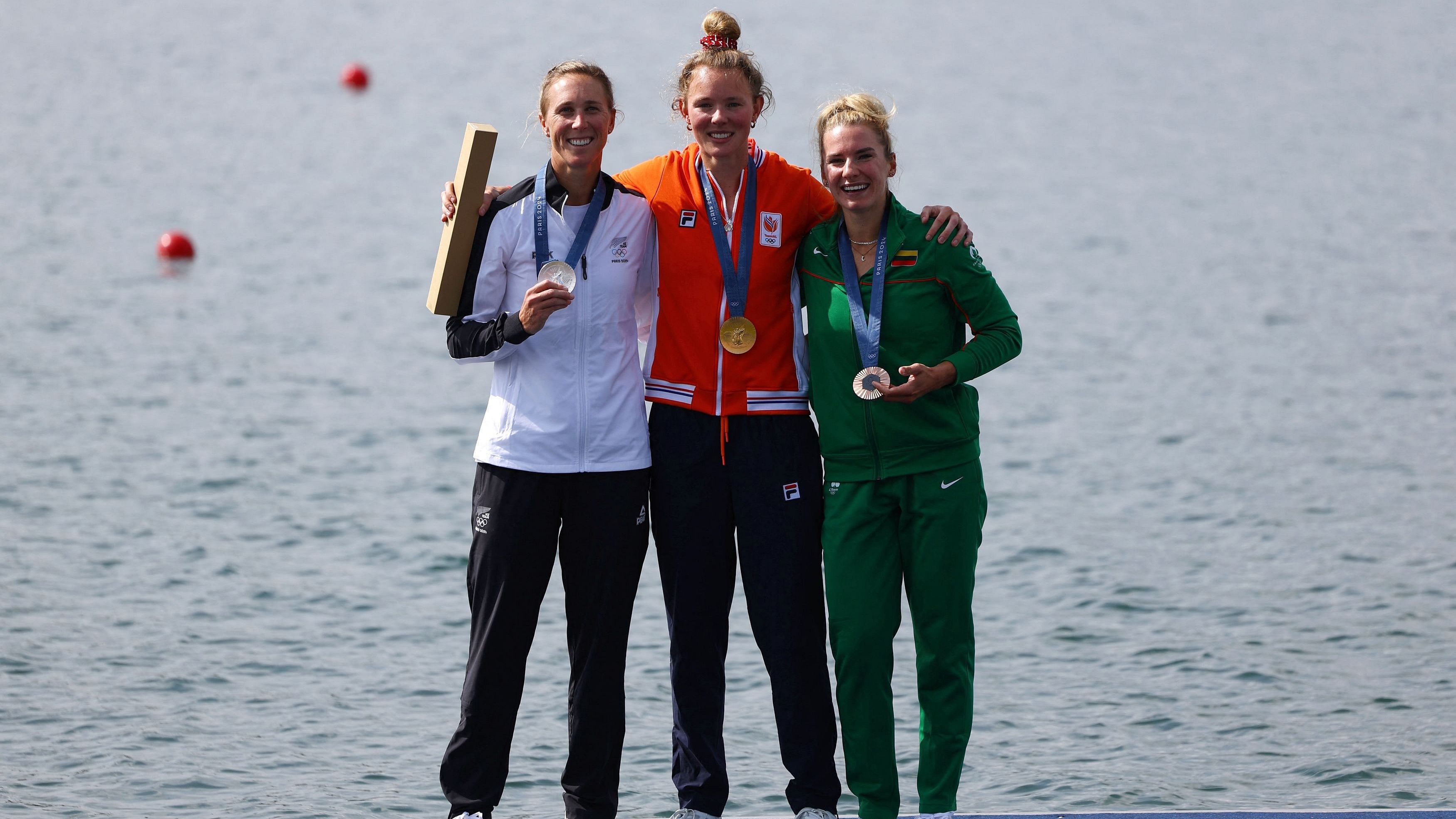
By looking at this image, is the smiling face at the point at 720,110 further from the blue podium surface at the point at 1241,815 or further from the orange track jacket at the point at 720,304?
the blue podium surface at the point at 1241,815

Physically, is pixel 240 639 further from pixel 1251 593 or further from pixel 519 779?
pixel 1251 593

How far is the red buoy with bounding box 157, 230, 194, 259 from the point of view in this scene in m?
17.2

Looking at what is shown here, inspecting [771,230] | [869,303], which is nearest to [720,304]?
[771,230]

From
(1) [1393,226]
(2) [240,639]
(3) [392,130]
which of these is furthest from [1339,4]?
(2) [240,639]

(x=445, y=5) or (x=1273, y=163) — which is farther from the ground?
(x=445, y=5)

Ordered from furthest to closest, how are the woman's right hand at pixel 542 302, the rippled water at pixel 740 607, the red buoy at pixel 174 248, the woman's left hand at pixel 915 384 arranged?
the red buoy at pixel 174 248 < the rippled water at pixel 740 607 < the woman's left hand at pixel 915 384 < the woman's right hand at pixel 542 302

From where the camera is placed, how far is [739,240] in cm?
455

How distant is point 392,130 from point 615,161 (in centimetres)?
500

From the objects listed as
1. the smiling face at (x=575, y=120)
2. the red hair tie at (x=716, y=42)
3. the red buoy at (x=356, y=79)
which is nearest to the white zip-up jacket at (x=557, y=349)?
the smiling face at (x=575, y=120)

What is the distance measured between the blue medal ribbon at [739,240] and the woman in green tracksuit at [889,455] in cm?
21

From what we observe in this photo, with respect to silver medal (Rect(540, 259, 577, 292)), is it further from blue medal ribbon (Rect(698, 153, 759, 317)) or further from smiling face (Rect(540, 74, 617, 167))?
blue medal ribbon (Rect(698, 153, 759, 317))

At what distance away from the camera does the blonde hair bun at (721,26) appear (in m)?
4.54

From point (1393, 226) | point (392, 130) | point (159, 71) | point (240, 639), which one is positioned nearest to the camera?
point (240, 639)

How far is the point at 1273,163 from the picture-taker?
2170 cm
